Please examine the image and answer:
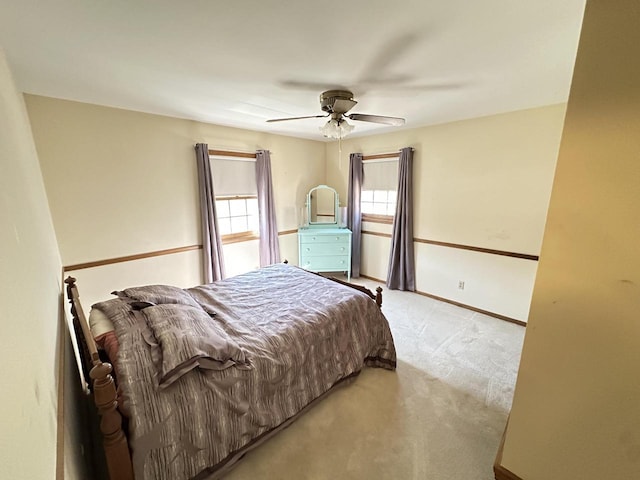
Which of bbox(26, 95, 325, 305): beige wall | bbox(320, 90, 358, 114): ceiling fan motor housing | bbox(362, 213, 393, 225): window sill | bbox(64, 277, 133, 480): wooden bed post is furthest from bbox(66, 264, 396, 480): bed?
bbox(362, 213, 393, 225): window sill

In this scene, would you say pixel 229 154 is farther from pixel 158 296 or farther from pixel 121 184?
pixel 158 296

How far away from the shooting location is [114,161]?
107 inches

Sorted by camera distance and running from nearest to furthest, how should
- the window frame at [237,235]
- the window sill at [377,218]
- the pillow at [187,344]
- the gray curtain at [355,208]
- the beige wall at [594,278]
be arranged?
the beige wall at [594,278] < the pillow at [187,344] < the window frame at [237,235] < the window sill at [377,218] < the gray curtain at [355,208]

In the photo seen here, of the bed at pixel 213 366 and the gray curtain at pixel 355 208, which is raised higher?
the gray curtain at pixel 355 208

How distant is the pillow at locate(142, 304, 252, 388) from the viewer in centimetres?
135

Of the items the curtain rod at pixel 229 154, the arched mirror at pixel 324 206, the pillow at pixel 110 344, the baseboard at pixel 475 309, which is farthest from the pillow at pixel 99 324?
the baseboard at pixel 475 309

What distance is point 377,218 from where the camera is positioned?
4.42 meters

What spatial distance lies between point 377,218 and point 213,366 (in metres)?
3.49

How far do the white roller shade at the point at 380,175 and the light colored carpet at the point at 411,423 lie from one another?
2353 millimetres

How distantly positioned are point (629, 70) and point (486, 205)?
2.75m

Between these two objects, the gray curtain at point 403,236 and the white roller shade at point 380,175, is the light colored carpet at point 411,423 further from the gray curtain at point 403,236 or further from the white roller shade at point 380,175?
the white roller shade at point 380,175

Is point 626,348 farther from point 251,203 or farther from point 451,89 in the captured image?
point 251,203

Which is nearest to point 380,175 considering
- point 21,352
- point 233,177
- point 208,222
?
point 233,177

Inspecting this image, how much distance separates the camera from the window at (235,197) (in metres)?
3.58
